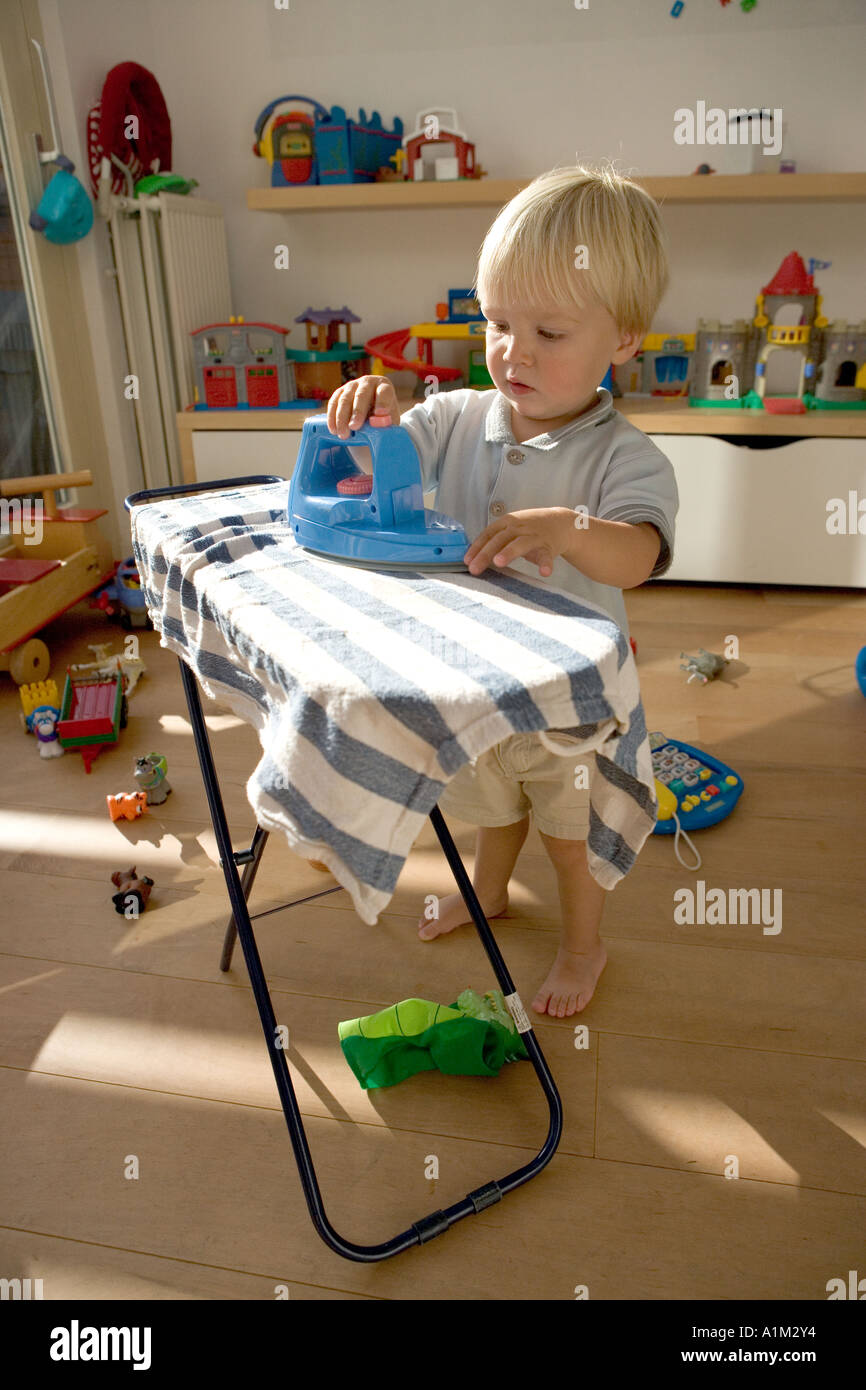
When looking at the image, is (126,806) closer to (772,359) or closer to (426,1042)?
(426,1042)

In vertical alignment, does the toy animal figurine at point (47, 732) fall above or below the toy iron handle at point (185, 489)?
below

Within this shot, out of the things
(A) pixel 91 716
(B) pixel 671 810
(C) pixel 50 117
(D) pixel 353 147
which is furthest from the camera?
(D) pixel 353 147

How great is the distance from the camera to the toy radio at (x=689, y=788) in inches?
57.4

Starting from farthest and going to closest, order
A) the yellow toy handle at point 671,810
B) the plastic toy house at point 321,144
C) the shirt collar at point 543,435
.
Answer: the plastic toy house at point 321,144 → the yellow toy handle at point 671,810 → the shirt collar at point 543,435

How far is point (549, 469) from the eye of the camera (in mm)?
954

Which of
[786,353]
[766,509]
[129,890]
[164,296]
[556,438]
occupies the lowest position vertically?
[129,890]

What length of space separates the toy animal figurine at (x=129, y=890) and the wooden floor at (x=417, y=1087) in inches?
1.0

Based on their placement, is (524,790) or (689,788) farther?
(689,788)

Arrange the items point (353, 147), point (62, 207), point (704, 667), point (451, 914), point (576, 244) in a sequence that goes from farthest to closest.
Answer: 1. point (353, 147)
2. point (62, 207)
3. point (704, 667)
4. point (451, 914)
5. point (576, 244)

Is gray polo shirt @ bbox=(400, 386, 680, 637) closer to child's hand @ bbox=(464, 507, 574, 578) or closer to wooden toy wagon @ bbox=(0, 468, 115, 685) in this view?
child's hand @ bbox=(464, 507, 574, 578)

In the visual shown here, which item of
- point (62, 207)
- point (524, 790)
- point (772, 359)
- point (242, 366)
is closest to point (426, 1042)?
point (524, 790)

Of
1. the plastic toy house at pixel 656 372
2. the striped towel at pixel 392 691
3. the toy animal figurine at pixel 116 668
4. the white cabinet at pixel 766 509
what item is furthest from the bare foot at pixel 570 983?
the plastic toy house at pixel 656 372

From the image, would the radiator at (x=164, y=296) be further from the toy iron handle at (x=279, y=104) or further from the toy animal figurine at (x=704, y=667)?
the toy animal figurine at (x=704, y=667)

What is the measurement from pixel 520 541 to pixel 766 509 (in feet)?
6.47
